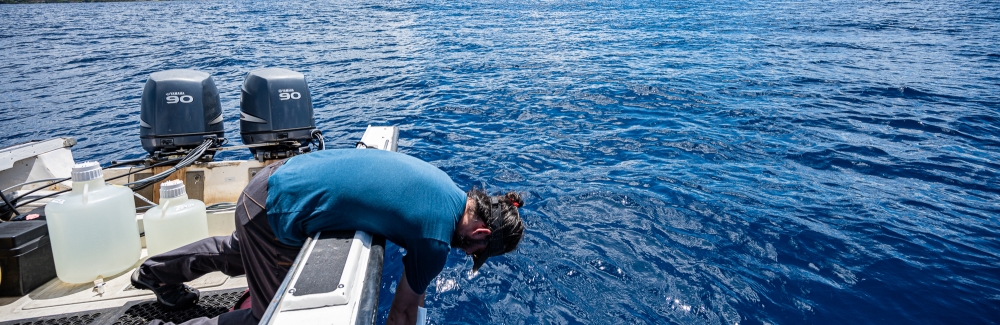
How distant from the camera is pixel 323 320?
188cm

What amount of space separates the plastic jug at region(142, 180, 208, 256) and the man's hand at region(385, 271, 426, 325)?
1812 millimetres

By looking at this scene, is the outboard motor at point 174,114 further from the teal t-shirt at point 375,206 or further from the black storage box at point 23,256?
the teal t-shirt at point 375,206

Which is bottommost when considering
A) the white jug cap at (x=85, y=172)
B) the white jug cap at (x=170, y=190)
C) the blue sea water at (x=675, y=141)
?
the blue sea water at (x=675, y=141)

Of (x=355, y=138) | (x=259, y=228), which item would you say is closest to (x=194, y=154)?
(x=259, y=228)

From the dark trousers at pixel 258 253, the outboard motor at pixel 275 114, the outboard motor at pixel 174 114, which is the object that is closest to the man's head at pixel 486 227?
the dark trousers at pixel 258 253

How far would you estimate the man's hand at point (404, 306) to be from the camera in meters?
2.58

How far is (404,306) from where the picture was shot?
2615 millimetres

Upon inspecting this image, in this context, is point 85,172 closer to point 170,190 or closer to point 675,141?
point 170,190

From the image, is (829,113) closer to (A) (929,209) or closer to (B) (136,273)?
(A) (929,209)

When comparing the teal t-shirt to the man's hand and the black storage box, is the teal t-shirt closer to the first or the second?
the man's hand

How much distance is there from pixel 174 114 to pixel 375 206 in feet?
10.8

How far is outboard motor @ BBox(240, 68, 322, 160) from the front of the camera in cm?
506

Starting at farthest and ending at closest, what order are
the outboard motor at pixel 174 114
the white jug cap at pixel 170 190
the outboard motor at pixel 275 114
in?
the outboard motor at pixel 275 114
the outboard motor at pixel 174 114
the white jug cap at pixel 170 190

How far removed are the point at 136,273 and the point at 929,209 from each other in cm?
661
